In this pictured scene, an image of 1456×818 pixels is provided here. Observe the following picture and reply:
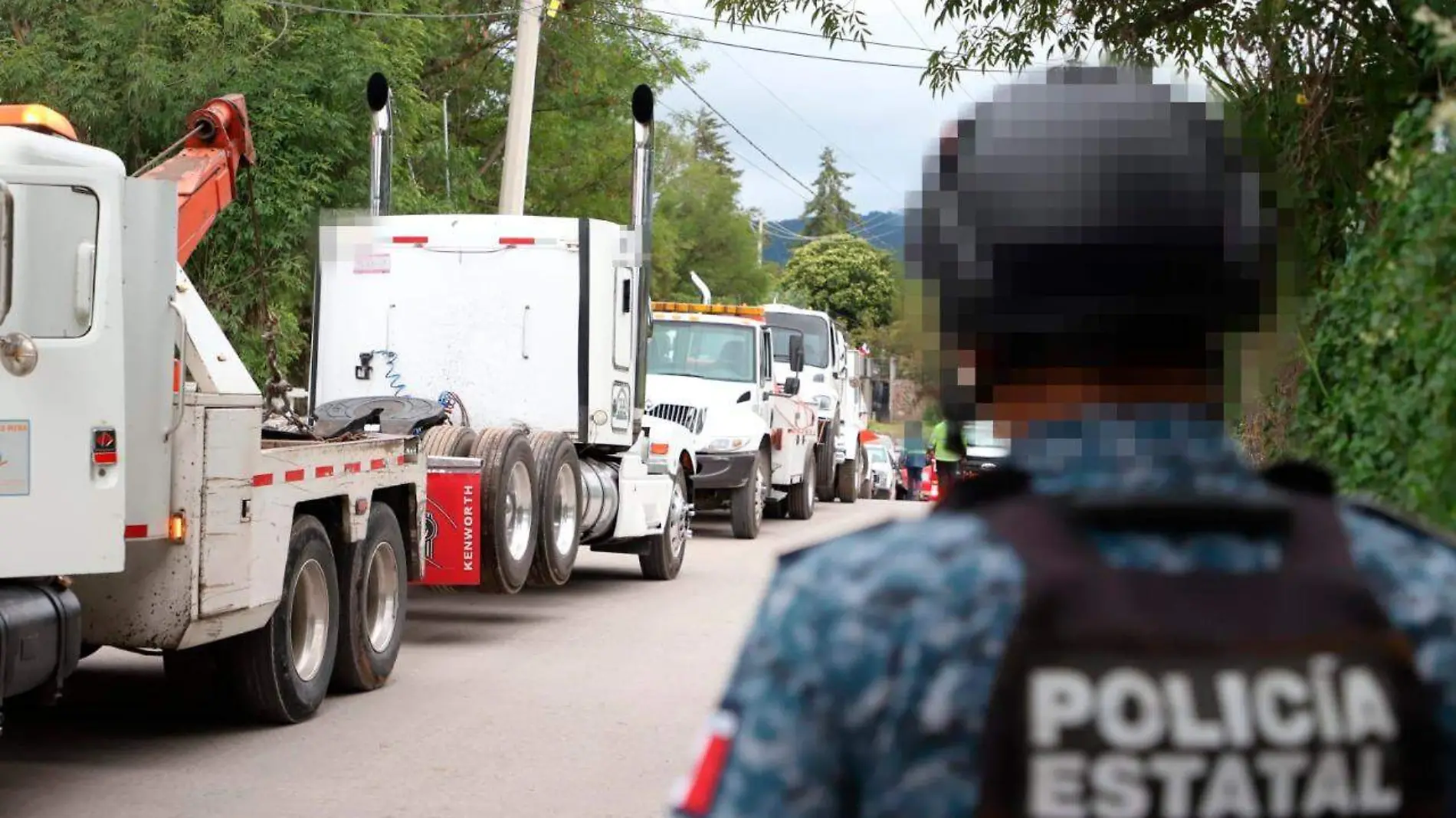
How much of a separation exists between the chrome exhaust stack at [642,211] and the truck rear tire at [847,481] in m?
16.7

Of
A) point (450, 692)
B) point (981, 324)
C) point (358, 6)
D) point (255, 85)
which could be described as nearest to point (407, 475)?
point (450, 692)

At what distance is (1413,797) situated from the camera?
1618 millimetres

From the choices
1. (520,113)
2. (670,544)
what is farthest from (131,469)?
(520,113)

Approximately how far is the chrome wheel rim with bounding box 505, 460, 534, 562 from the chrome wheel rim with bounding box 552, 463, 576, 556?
0.53 meters

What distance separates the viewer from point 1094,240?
1.89 meters

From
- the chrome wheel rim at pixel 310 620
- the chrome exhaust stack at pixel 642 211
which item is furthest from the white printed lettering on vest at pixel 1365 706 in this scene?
the chrome exhaust stack at pixel 642 211

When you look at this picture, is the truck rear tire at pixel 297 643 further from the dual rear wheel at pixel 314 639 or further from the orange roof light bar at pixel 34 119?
the orange roof light bar at pixel 34 119

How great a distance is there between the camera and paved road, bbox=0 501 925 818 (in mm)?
7516

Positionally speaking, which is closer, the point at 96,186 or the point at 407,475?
the point at 96,186

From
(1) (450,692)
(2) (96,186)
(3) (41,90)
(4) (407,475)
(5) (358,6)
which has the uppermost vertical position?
(5) (358,6)

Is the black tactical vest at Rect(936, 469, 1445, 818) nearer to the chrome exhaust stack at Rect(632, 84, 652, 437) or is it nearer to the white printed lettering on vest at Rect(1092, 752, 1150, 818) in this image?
the white printed lettering on vest at Rect(1092, 752, 1150, 818)

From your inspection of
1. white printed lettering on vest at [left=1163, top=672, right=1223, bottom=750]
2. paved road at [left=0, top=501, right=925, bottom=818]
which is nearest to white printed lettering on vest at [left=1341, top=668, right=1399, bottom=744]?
white printed lettering on vest at [left=1163, top=672, right=1223, bottom=750]

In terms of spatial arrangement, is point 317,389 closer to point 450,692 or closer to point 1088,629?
point 450,692

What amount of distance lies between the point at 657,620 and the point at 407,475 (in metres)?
3.30
